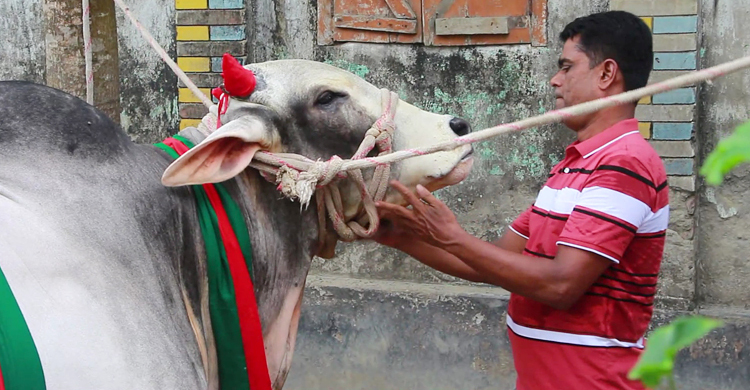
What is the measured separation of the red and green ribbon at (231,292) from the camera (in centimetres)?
205

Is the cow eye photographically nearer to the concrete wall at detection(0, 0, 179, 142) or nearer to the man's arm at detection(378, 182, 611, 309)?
the man's arm at detection(378, 182, 611, 309)

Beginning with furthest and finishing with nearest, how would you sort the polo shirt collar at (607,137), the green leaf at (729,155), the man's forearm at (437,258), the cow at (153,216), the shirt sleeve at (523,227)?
the shirt sleeve at (523,227), the man's forearm at (437,258), the polo shirt collar at (607,137), the cow at (153,216), the green leaf at (729,155)

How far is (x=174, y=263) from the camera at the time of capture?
6.41 ft

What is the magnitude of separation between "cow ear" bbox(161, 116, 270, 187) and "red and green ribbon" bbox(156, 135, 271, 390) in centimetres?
9

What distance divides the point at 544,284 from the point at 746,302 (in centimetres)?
245

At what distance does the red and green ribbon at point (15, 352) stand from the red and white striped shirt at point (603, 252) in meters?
1.31

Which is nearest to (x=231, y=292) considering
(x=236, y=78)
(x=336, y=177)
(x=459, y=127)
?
(x=336, y=177)

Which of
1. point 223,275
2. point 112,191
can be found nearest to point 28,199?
point 112,191

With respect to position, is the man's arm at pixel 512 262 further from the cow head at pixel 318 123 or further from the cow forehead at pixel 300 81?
the cow forehead at pixel 300 81

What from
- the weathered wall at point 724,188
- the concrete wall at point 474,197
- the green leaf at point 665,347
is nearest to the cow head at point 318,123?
the green leaf at point 665,347

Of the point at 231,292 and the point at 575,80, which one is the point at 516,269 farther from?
the point at 231,292

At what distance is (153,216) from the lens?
1.94m

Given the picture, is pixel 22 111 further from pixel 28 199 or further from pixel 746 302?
pixel 746 302

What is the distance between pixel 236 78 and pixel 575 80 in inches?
38.6
